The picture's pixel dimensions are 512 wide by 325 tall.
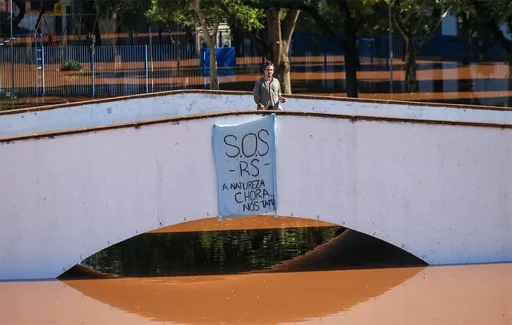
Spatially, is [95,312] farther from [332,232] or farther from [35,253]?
[332,232]

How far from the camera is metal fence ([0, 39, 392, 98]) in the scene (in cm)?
3959

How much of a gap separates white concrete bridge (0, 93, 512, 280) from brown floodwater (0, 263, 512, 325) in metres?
0.43

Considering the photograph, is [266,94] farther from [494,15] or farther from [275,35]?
[275,35]

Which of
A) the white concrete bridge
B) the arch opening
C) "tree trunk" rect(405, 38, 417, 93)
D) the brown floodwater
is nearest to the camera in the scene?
the brown floodwater

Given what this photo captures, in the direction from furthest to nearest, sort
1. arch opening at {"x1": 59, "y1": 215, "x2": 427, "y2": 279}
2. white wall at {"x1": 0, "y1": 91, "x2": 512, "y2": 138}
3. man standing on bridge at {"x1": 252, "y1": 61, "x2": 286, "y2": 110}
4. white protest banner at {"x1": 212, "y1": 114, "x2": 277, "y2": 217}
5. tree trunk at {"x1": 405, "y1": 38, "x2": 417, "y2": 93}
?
tree trunk at {"x1": 405, "y1": 38, "x2": 417, "y2": 93}
white wall at {"x1": 0, "y1": 91, "x2": 512, "y2": 138}
man standing on bridge at {"x1": 252, "y1": 61, "x2": 286, "y2": 110}
arch opening at {"x1": 59, "y1": 215, "x2": 427, "y2": 279}
white protest banner at {"x1": 212, "y1": 114, "x2": 277, "y2": 217}

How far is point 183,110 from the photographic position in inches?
731

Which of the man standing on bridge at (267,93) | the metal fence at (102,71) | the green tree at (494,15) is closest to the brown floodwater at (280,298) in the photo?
the man standing on bridge at (267,93)

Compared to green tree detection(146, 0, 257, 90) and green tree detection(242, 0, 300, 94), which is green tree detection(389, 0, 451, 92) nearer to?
green tree detection(242, 0, 300, 94)

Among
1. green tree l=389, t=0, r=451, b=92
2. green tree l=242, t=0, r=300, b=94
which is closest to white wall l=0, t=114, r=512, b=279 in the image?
green tree l=389, t=0, r=451, b=92

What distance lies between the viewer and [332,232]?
16266 mm

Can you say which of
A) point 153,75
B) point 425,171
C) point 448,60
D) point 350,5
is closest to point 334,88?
point 350,5

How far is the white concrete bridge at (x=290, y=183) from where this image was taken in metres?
13.2

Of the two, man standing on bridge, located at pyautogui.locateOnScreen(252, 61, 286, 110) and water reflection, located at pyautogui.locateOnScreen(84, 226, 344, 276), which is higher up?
man standing on bridge, located at pyautogui.locateOnScreen(252, 61, 286, 110)

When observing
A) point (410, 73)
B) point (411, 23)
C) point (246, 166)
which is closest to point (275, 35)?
point (410, 73)
